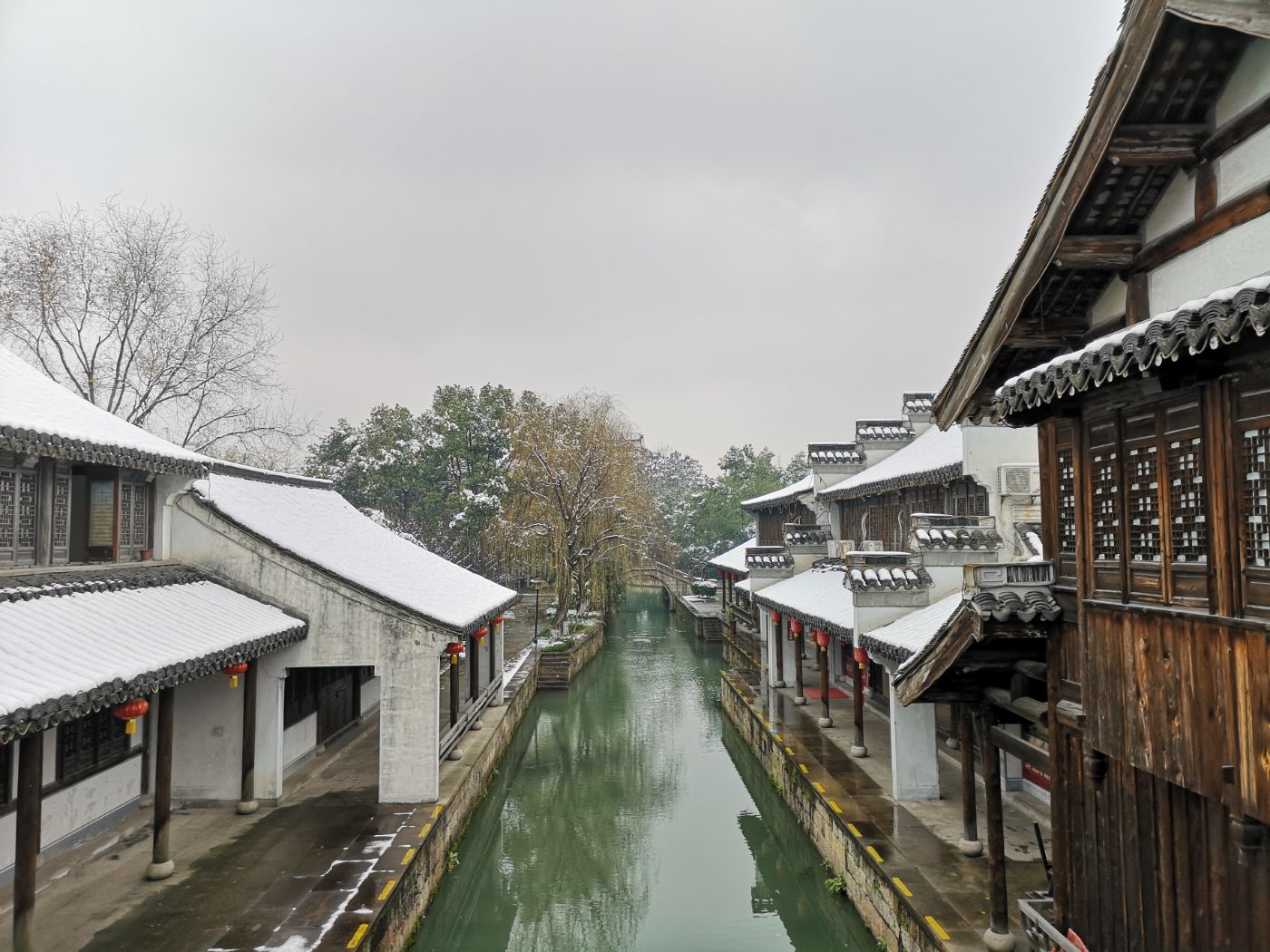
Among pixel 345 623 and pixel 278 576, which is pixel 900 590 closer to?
pixel 345 623

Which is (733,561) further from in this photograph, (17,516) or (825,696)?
(17,516)

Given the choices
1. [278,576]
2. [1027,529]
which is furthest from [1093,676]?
[278,576]

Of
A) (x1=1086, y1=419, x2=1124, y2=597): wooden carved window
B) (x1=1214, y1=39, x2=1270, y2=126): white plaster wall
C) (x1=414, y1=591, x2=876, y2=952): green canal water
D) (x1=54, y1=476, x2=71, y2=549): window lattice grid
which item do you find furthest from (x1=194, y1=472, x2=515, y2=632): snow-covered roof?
(x1=1214, y1=39, x2=1270, y2=126): white plaster wall

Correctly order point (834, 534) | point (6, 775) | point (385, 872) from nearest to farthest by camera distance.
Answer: point (6, 775) < point (385, 872) < point (834, 534)

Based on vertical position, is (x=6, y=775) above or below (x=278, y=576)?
below

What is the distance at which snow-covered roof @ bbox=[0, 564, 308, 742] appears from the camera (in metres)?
6.61

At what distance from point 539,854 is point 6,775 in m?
7.39

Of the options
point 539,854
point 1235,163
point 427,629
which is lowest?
point 539,854

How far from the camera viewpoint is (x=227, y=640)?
9.82 metres

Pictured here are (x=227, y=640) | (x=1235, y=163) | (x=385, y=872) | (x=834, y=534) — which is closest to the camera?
(x=1235, y=163)

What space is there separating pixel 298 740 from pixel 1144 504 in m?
13.3

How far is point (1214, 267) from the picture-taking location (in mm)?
4484

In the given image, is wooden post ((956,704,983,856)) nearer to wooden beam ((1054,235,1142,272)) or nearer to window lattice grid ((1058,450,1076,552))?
window lattice grid ((1058,450,1076,552))

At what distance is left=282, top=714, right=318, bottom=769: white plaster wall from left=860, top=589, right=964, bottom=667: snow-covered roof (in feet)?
30.2
